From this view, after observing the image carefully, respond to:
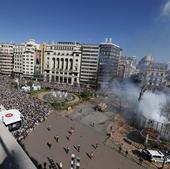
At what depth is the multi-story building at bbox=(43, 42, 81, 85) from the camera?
243 ft

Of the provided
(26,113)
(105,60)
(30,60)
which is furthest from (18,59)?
(26,113)

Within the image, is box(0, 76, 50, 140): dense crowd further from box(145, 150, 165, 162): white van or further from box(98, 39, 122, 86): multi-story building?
box(98, 39, 122, 86): multi-story building

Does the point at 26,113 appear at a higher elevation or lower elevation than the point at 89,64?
lower

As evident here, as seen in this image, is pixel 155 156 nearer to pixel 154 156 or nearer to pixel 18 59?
pixel 154 156

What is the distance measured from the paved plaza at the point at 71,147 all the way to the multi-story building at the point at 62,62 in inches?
1806

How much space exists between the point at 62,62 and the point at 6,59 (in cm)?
2983

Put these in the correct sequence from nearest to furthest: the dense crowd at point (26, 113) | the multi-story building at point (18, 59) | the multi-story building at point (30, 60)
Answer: the dense crowd at point (26, 113) → the multi-story building at point (30, 60) → the multi-story building at point (18, 59)

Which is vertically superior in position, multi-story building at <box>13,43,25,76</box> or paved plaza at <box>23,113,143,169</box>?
multi-story building at <box>13,43,25,76</box>

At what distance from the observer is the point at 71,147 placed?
22.6 m

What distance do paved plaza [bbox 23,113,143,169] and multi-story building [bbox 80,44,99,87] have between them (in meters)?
43.5

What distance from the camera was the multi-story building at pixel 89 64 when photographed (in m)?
71.6

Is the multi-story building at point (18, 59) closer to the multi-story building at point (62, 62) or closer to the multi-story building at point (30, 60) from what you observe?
the multi-story building at point (30, 60)

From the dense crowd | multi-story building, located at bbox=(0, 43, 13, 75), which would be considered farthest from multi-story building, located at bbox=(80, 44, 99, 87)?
multi-story building, located at bbox=(0, 43, 13, 75)

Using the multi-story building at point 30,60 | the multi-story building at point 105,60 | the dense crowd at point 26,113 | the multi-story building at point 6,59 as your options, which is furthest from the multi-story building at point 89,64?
the multi-story building at point 6,59
